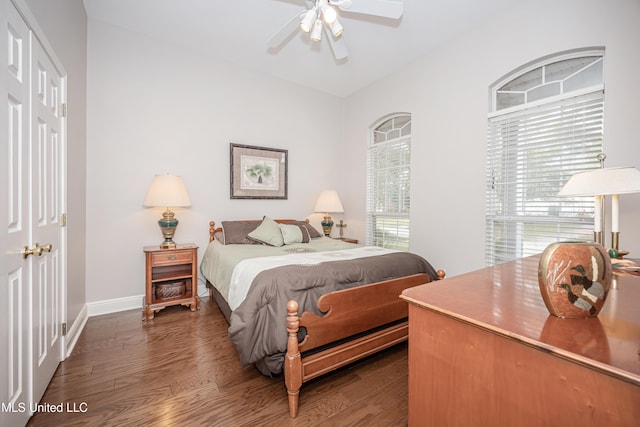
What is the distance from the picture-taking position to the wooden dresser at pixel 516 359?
1.83ft

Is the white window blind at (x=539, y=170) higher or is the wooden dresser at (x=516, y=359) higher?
the white window blind at (x=539, y=170)

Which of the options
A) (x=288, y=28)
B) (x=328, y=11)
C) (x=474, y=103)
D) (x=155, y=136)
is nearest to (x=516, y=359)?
(x=328, y=11)

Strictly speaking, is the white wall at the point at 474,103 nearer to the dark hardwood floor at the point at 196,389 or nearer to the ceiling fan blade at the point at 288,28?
the dark hardwood floor at the point at 196,389

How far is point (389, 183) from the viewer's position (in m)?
4.02

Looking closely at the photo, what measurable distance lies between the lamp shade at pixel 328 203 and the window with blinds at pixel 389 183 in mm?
553

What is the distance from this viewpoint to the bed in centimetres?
163

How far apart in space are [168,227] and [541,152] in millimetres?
3815

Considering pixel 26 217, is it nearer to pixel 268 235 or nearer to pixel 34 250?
pixel 34 250

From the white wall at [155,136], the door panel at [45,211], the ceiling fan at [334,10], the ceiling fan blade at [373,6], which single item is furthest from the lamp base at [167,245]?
the ceiling fan blade at [373,6]

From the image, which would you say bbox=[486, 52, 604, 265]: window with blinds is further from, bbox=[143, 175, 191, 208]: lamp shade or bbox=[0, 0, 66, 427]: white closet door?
bbox=[0, 0, 66, 427]: white closet door

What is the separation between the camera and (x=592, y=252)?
28.5 inches

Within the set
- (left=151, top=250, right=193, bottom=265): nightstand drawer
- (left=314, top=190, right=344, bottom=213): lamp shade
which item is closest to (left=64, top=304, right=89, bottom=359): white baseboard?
(left=151, top=250, right=193, bottom=265): nightstand drawer

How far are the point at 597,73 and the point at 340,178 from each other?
3.23 meters

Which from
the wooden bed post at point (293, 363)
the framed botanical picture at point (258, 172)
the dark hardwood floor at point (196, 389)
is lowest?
the dark hardwood floor at point (196, 389)
